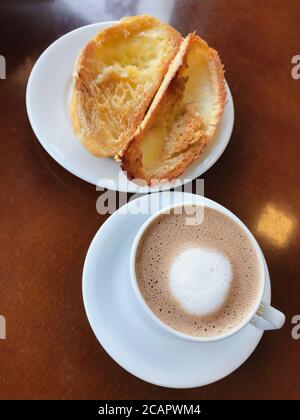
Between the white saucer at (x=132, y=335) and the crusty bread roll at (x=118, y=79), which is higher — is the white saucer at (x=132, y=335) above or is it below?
below

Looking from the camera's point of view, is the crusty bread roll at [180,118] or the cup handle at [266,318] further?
the crusty bread roll at [180,118]

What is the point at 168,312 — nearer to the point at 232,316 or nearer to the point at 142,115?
the point at 232,316

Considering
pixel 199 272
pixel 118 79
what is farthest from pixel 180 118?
pixel 199 272

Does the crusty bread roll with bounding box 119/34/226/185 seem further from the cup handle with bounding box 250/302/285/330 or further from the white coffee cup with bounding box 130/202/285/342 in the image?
the cup handle with bounding box 250/302/285/330

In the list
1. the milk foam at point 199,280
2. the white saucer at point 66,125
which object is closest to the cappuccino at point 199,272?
the milk foam at point 199,280

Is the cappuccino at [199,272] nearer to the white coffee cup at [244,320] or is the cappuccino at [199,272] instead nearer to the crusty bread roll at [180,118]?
the white coffee cup at [244,320]

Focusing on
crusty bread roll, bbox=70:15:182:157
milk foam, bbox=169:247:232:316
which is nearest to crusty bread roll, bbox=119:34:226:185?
crusty bread roll, bbox=70:15:182:157
